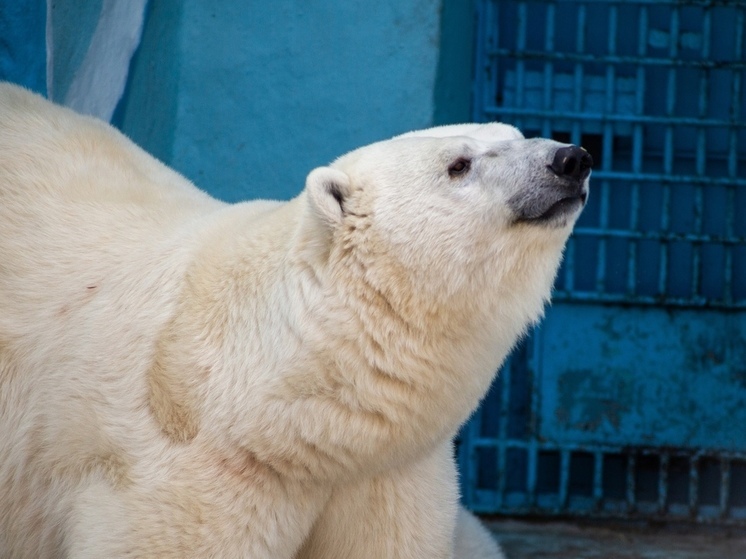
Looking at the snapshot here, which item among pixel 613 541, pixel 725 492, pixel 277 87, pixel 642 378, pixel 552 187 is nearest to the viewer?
pixel 552 187

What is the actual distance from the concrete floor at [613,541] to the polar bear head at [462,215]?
180cm

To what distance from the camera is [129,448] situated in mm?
2289

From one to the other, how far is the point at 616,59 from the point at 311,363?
2407mm

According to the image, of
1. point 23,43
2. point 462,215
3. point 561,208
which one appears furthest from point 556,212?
point 23,43

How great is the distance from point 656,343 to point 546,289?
2.01 metres

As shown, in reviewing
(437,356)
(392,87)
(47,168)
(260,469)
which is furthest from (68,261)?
(392,87)

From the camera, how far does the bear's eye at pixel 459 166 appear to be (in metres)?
2.29

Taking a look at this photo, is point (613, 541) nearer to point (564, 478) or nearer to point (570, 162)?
point (564, 478)

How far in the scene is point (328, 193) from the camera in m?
2.26

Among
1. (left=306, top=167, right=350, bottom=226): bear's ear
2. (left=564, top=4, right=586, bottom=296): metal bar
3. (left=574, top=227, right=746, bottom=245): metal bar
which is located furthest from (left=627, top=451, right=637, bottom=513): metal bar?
(left=306, top=167, right=350, bottom=226): bear's ear

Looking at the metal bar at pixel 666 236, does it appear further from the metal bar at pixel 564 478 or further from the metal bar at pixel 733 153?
the metal bar at pixel 564 478

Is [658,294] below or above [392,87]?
below

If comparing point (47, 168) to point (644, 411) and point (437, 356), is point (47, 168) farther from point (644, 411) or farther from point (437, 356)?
point (644, 411)

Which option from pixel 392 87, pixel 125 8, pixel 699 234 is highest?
pixel 125 8
